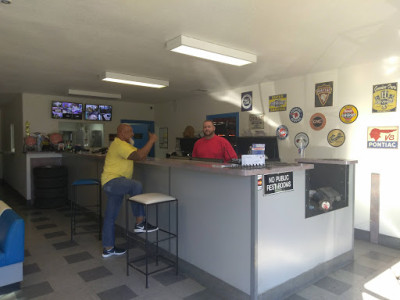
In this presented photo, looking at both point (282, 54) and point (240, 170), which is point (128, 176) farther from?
point (282, 54)

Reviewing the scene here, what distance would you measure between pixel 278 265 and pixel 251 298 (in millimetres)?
413

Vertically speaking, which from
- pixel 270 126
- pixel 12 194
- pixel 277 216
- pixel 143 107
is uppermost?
pixel 143 107

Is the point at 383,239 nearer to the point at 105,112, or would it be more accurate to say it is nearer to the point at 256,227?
the point at 256,227

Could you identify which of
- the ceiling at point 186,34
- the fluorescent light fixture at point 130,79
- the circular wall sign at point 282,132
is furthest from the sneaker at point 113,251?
the circular wall sign at point 282,132

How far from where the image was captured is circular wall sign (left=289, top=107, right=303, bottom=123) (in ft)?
16.9

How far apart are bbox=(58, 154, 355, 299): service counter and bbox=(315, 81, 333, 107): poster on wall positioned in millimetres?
1679

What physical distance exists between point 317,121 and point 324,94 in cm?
45

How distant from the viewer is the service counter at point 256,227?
8.16 ft

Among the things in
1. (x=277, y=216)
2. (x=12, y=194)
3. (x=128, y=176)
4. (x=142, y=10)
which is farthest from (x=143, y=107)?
(x=277, y=216)

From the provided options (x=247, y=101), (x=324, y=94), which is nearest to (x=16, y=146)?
(x=247, y=101)

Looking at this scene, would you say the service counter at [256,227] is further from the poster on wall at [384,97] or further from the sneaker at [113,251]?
the poster on wall at [384,97]

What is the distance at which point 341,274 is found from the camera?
319 cm

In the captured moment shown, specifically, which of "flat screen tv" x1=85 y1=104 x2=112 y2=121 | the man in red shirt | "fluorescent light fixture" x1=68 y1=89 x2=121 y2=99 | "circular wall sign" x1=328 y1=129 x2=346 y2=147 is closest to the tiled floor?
"circular wall sign" x1=328 y1=129 x2=346 y2=147

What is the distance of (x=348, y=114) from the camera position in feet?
14.8
